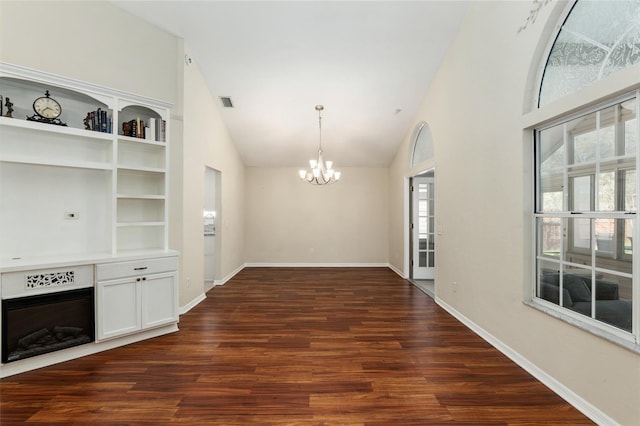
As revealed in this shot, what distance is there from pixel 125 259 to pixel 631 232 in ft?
13.4

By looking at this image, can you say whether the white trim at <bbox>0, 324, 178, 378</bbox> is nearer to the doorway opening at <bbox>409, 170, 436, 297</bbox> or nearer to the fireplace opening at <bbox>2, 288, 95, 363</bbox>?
the fireplace opening at <bbox>2, 288, 95, 363</bbox>

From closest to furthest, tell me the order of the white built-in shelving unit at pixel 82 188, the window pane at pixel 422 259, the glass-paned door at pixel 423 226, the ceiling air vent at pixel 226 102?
the white built-in shelving unit at pixel 82 188, the ceiling air vent at pixel 226 102, the glass-paned door at pixel 423 226, the window pane at pixel 422 259

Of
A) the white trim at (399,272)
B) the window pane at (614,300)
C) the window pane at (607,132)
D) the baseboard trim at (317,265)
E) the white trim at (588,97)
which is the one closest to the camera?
the white trim at (588,97)

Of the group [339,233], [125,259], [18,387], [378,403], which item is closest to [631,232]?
[378,403]

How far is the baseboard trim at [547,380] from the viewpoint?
194 centimetres

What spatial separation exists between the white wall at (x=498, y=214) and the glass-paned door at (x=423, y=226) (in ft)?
4.91

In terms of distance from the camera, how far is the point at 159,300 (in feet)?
10.5

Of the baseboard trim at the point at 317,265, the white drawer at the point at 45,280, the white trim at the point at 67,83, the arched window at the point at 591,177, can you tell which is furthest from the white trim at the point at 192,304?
the arched window at the point at 591,177

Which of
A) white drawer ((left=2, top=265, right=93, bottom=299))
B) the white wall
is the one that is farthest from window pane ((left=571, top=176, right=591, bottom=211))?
white drawer ((left=2, top=265, right=93, bottom=299))

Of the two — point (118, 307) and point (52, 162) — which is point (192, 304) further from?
point (52, 162)

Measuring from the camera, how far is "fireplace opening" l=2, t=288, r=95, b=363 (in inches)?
96.0

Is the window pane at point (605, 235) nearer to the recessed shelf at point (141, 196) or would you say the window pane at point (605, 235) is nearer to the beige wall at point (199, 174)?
the recessed shelf at point (141, 196)

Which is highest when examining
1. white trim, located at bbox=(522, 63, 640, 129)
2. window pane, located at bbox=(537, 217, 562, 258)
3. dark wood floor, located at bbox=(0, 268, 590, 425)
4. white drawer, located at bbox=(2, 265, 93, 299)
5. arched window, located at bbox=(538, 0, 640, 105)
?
arched window, located at bbox=(538, 0, 640, 105)

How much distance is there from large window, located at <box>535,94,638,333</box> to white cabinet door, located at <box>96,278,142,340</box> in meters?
3.86
